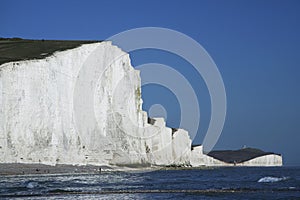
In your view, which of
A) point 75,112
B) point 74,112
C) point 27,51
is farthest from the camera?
point 27,51

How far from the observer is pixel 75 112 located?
47.9m

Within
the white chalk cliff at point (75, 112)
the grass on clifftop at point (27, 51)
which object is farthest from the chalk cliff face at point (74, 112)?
the grass on clifftop at point (27, 51)

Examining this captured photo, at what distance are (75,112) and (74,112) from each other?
198mm

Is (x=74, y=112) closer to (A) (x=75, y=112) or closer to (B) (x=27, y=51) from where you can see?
(A) (x=75, y=112)

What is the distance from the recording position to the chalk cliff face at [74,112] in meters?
39.9

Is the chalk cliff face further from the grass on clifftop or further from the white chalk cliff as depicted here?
the grass on clifftop

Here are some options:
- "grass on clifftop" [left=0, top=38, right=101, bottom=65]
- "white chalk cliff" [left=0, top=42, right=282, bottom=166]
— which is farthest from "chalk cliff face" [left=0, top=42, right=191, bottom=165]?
"grass on clifftop" [left=0, top=38, right=101, bottom=65]

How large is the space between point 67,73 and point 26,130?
857 cm

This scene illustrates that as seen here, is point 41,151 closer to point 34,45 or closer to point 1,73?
point 1,73

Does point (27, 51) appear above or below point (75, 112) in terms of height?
above

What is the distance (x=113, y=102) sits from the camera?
55.3 metres

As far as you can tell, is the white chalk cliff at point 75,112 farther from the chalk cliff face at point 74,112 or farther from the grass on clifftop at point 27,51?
the grass on clifftop at point 27,51

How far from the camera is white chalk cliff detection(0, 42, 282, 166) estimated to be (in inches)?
1572

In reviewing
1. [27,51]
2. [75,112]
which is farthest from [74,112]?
[27,51]
